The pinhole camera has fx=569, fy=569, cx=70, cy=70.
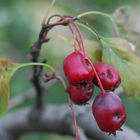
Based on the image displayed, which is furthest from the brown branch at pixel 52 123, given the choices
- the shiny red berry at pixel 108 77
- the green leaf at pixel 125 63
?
the shiny red berry at pixel 108 77

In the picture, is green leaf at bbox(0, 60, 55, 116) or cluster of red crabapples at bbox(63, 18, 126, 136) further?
green leaf at bbox(0, 60, 55, 116)

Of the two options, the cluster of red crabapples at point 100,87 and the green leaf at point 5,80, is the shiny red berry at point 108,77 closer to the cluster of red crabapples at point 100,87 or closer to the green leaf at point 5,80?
the cluster of red crabapples at point 100,87

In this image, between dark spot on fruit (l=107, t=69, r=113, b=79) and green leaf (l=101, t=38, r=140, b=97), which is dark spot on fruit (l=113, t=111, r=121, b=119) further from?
green leaf (l=101, t=38, r=140, b=97)

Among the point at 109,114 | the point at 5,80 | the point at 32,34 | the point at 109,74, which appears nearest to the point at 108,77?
the point at 109,74

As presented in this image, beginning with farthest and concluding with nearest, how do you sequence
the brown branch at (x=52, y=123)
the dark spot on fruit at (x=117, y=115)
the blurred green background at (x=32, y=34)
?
the blurred green background at (x=32, y=34), the brown branch at (x=52, y=123), the dark spot on fruit at (x=117, y=115)

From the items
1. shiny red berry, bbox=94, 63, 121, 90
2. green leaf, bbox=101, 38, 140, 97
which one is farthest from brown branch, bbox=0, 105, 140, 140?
shiny red berry, bbox=94, 63, 121, 90

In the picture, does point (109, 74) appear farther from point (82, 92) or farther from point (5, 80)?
point (5, 80)

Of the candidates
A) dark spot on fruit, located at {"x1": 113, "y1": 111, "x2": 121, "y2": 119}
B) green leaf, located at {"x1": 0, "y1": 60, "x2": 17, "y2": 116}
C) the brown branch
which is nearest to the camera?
dark spot on fruit, located at {"x1": 113, "y1": 111, "x2": 121, "y2": 119}
